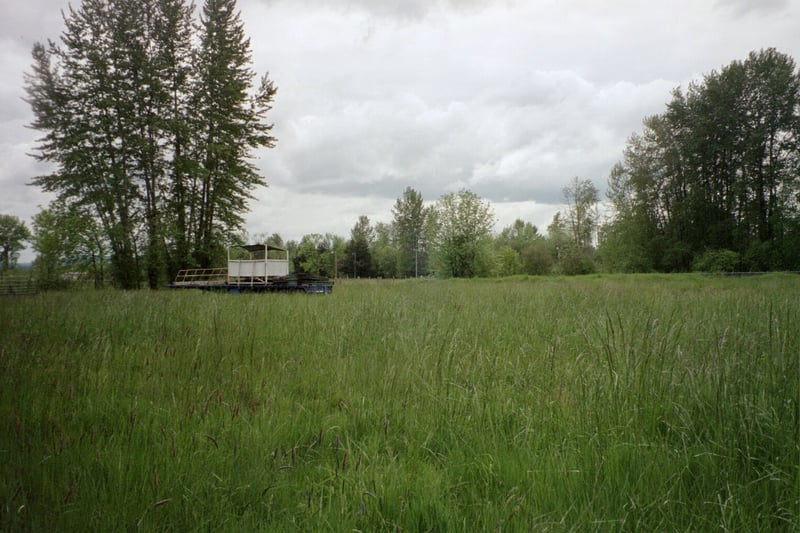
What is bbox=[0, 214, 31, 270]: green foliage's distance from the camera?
16.8 feet

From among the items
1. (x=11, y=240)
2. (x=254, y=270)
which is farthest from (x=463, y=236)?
(x=11, y=240)

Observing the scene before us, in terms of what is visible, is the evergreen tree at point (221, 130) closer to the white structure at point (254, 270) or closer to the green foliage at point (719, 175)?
the white structure at point (254, 270)

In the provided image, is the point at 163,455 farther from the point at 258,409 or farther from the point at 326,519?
the point at 326,519

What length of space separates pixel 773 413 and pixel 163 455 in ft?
11.7

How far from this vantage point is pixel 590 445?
200 cm

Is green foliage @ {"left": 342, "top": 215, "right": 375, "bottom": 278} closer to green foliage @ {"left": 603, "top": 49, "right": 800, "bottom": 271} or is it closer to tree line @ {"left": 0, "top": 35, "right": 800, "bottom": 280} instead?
tree line @ {"left": 0, "top": 35, "right": 800, "bottom": 280}

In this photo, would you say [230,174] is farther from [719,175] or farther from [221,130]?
[719,175]

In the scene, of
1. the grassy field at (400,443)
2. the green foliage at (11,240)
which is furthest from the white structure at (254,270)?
the grassy field at (400,443)

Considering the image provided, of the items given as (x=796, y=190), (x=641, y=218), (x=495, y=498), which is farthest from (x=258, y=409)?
(x=641, y=218)

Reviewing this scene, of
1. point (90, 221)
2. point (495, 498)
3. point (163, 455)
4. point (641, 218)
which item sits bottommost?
point (495, 498)

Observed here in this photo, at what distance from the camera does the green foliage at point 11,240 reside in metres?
5.12

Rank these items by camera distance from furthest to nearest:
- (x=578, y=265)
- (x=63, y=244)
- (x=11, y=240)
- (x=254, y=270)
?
1. (x=578, y=265)
2. (x=254, y=270)
3. (x=63, y=244)
4. (x=11, y=240)

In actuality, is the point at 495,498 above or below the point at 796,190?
below

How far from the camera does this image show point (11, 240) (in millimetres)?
5586
